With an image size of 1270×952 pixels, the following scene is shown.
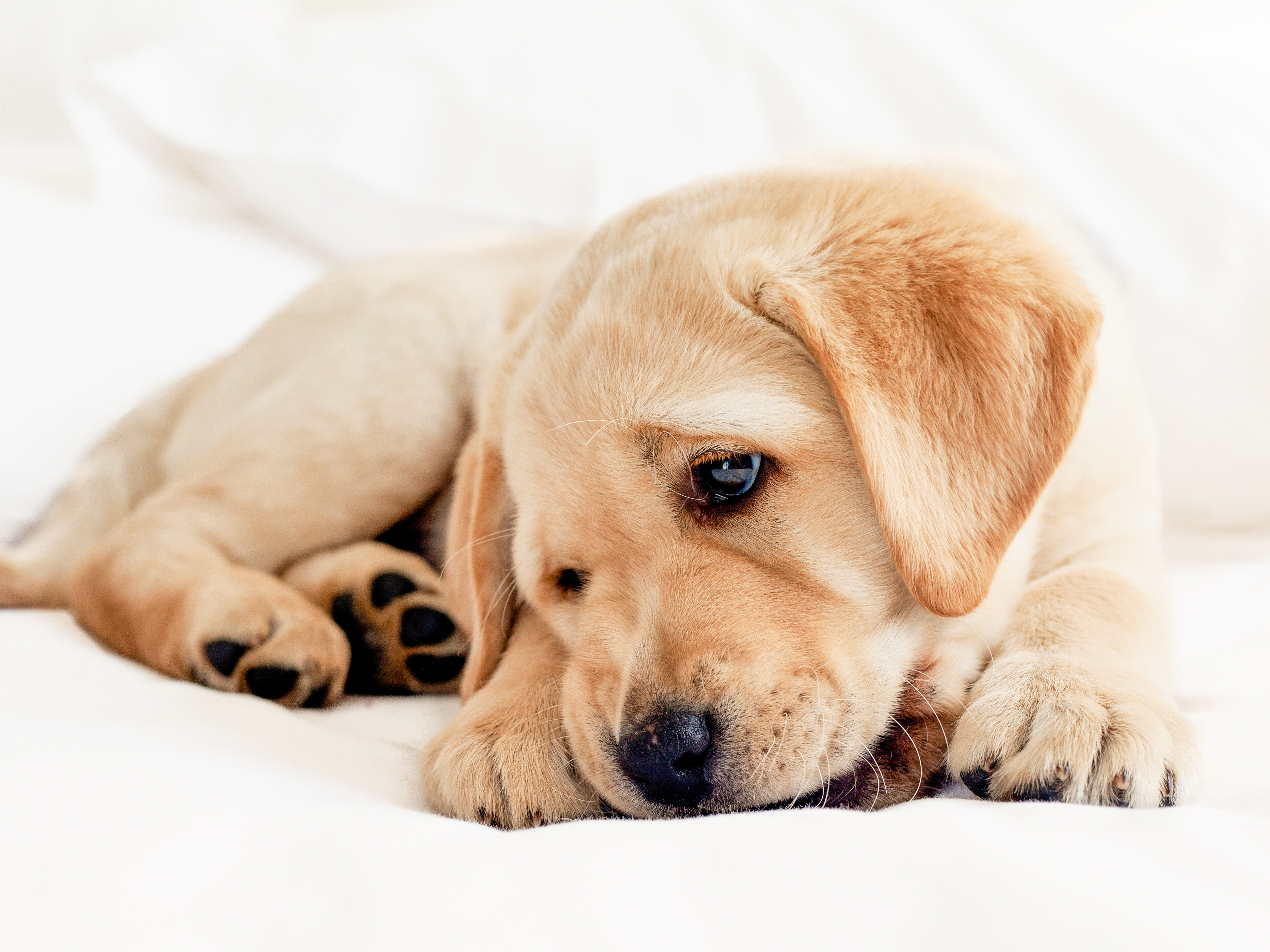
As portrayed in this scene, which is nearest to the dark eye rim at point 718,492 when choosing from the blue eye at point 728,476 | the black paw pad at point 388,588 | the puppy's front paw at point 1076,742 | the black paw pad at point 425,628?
the blue eye at point 728,476

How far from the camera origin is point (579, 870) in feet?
3.21

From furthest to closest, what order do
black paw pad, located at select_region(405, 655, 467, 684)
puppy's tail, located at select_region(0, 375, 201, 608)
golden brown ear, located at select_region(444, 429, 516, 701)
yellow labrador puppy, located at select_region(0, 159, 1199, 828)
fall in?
1. puppy's tail, located at select_region(0, 375, 201, 608)
2. black paw pad, located at select_region(405, 655, 467, 684)
3. golden brown ear, located at select_region(444, 429, 516, 701)
4. yellow labrador puppy, located at select_region(0, 159, 1199, 828)

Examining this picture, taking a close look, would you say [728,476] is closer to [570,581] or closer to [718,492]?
[718,492]

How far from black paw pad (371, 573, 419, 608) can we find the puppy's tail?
83 cm

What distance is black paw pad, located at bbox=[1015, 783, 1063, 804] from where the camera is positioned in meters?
1.27

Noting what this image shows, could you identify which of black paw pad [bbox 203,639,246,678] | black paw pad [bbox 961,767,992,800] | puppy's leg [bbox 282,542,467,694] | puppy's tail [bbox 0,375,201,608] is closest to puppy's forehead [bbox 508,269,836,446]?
black paw pad [bbox 961,767,992,800]

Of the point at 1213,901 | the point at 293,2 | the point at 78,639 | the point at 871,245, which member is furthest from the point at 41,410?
the point at 293,2

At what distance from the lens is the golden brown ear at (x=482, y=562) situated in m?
1.90

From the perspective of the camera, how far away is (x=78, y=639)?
2146 mm

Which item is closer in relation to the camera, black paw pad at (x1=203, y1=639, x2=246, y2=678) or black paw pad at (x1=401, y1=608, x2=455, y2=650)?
black paw pad at (x1=203, y1=639, x2=246, y2=678)

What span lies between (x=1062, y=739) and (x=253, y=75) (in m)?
3.70

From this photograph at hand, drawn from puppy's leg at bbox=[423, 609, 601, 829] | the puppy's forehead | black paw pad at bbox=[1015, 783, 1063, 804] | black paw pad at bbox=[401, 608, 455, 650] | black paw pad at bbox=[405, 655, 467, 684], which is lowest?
black paw pad at bbox=[405, 655, 467, 684]

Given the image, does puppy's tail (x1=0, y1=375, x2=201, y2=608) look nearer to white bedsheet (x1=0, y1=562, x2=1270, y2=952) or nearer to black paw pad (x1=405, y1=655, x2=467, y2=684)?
black paw pad (x1=405, y1=655, x2=467, y2=684)

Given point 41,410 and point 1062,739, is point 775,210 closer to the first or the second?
point 1062,739
